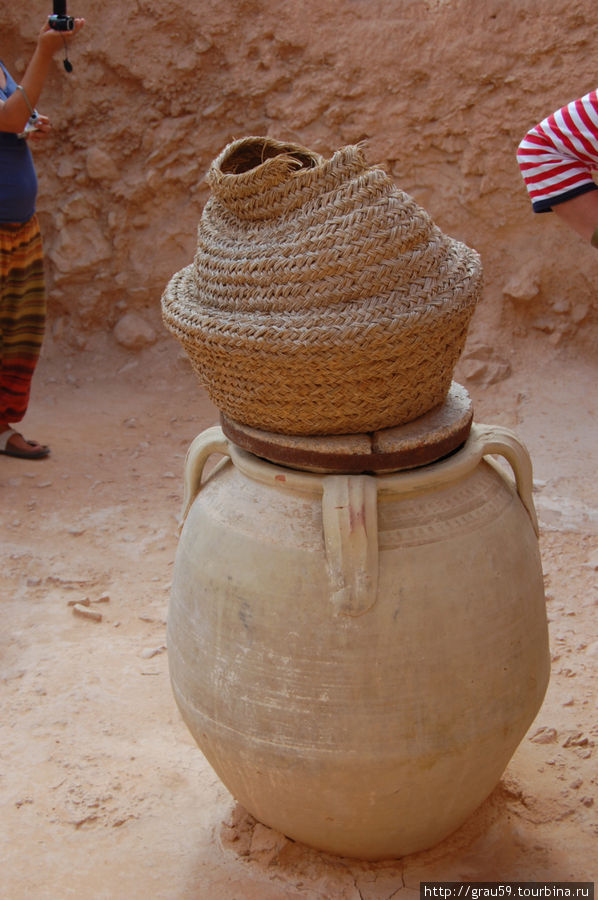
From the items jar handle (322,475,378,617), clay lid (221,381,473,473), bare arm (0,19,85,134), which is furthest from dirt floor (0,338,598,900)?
bare arm (0,19,85,134)

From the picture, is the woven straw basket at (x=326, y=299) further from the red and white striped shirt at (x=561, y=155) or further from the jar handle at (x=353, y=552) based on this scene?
the red and white striped shirt at (x=561, y=155)

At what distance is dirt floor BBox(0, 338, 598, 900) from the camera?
2223mm

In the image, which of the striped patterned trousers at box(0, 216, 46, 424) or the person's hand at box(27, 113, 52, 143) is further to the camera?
the striped patterned trousers at box(0, 216, 46, 424)

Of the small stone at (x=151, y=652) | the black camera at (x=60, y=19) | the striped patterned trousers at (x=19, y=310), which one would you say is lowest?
the small stone at (x=151, y=652)

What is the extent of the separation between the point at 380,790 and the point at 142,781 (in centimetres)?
87

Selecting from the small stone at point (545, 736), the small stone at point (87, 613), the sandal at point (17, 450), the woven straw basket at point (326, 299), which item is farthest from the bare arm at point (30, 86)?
the small stone at point (545, 736)

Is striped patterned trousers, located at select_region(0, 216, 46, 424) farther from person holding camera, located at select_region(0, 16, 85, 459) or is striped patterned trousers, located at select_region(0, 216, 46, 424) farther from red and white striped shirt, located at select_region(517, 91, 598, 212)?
red and white striped shirt, located at select_region(517, 91, 598, 212)

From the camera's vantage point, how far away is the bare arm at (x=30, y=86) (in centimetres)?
382

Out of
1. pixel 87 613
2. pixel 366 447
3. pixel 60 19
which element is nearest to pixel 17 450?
pixel 87 613

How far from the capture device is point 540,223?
489cm

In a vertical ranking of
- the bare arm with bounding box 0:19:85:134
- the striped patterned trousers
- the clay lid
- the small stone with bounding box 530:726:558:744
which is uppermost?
the bare arm with bounding box 0:19:85:134

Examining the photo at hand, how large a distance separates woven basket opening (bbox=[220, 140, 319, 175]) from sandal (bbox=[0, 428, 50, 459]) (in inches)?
108

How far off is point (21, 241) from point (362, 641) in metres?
3.02

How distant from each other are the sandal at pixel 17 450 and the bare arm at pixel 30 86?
1.46 m
